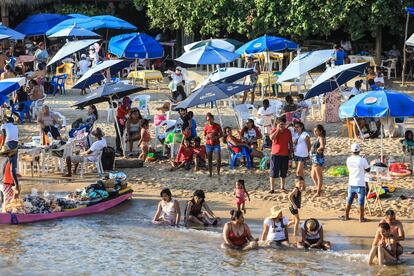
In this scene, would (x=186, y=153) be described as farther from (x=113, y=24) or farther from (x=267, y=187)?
(x=113, y=24)

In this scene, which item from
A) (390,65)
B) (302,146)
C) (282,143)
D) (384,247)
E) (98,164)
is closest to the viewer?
(384,247)

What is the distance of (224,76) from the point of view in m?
20.1

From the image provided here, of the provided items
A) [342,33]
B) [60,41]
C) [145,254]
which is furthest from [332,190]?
[60,41]

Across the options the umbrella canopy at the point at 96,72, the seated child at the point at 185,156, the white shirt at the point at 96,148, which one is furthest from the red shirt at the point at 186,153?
the umbrella canopy at the point at 96,72

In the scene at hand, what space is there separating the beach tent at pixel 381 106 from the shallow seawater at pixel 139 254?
2.35m

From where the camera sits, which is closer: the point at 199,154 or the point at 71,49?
the point at 199,154

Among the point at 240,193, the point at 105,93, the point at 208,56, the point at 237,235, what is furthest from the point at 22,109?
the point at 237,235

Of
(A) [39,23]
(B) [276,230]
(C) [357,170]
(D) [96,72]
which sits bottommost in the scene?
(B) [276,230]

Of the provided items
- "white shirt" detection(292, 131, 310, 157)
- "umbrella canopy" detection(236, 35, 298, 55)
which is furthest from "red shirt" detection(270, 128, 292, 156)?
"umbrella canopy" detection(236, 35, 298, 55)

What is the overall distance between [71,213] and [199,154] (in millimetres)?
3184

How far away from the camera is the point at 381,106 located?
625 inches

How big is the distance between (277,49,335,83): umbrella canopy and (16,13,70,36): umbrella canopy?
13.1m

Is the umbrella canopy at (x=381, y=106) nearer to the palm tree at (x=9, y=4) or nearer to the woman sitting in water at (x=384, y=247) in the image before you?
the woman sitting in water at (x=384, y=247)

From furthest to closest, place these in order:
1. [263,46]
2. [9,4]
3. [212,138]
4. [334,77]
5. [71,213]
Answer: [9,4] < [263,46] < [334,77] < [212,138] < [71,213]
